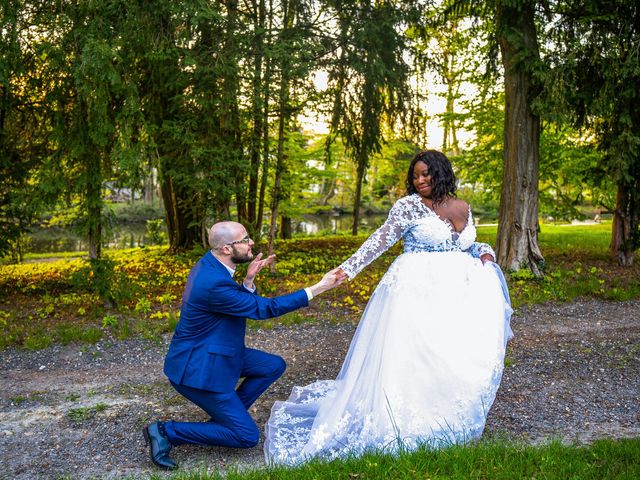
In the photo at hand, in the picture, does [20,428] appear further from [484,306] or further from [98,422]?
[484,306]

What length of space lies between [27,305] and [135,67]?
4216mm

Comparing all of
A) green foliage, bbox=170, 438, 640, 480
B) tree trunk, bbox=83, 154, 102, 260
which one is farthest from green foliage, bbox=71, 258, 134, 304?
green foliage, bbox=170, 438, 640, 480

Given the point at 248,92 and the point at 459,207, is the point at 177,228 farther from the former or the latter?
the point at 459,207

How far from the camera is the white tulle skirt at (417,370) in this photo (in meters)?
3.92

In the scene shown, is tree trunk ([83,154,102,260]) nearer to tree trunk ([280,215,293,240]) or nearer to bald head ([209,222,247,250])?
bald head ([209,222,247,250])

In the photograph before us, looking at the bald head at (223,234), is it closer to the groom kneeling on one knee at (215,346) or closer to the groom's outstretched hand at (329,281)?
the groom kneeling on one knee at (215,346)

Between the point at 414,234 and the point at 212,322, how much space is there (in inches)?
64.3

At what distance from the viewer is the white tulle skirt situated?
3920 mm

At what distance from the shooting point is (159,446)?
3.97 meters

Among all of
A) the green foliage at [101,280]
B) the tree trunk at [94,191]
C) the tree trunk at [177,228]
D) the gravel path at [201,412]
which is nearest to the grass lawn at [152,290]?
the green foliage at [101,280]

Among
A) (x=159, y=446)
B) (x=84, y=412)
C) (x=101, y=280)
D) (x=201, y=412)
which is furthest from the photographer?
(x=101, y=280)

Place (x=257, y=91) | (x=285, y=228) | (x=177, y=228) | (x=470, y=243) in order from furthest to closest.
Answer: (x=285, y=228) → (x=177, y=228) → (x=257, y=91) → (x=470, y=243)

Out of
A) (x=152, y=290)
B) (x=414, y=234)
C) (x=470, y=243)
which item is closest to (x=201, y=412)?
(x=414, y=234)

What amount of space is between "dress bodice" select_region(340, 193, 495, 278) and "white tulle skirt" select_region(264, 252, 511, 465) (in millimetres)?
89
